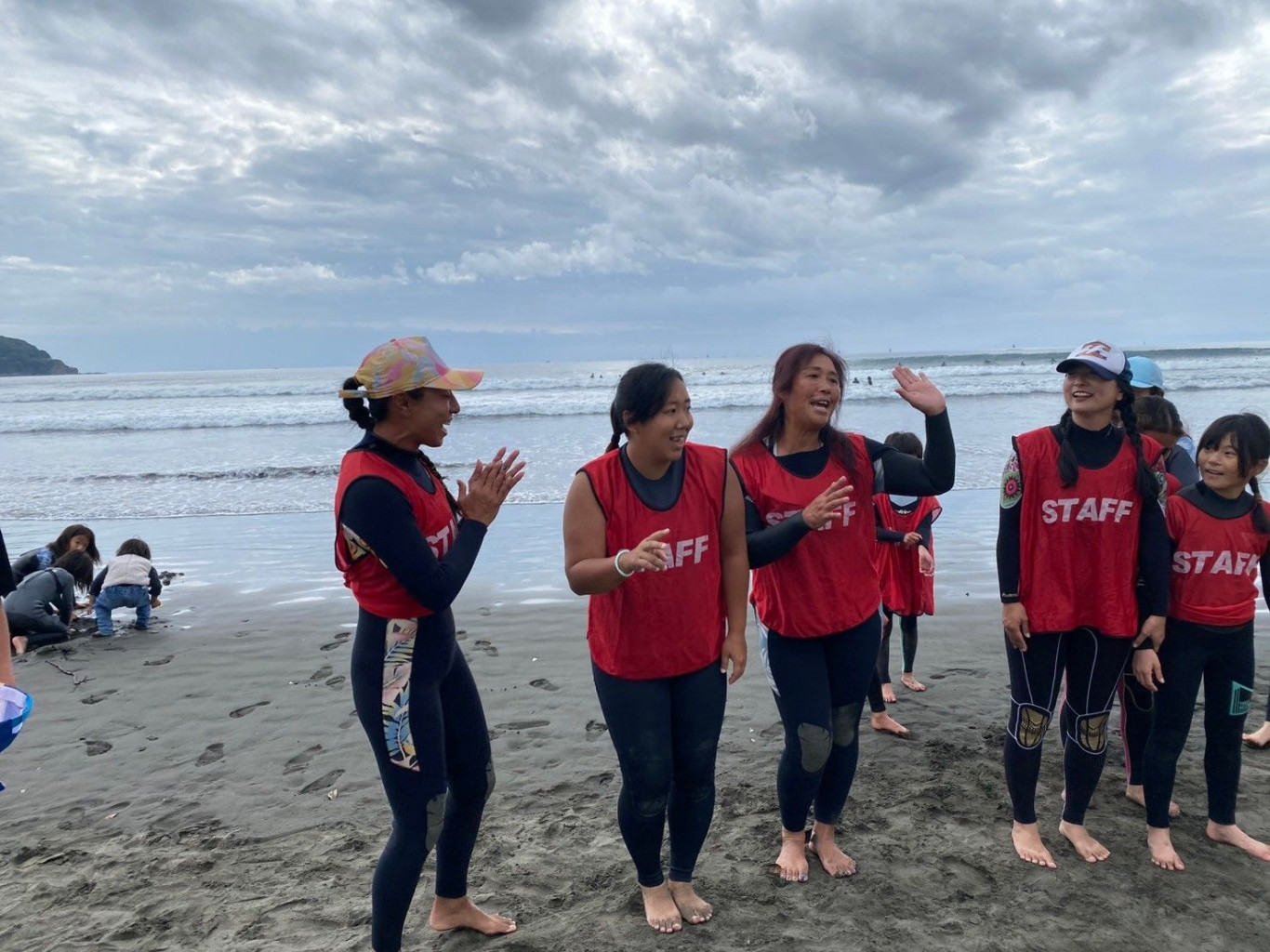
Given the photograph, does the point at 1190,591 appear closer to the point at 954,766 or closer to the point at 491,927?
the point at 954,766

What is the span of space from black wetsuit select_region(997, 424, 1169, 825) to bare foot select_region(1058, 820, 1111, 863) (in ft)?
0.13

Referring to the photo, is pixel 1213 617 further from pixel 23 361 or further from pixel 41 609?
pixel 23 361

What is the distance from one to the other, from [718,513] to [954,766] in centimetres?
252

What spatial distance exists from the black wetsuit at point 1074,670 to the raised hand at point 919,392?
0.54 m

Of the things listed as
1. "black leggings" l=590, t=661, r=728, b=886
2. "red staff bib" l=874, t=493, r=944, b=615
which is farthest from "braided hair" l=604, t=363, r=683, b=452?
"red staff bib" l=874, t=493, r=944, b=615

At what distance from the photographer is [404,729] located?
9.27 feet

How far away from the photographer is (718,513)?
3.25m

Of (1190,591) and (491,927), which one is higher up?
(1190,591)

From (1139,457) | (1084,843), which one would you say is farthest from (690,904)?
(1139,457)

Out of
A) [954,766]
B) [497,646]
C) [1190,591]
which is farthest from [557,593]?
[1190,591]

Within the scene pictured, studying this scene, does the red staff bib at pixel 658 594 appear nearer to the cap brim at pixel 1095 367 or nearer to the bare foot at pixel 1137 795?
the cap brim at pixel 1095 367

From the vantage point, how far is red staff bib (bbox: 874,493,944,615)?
5559 millimetres

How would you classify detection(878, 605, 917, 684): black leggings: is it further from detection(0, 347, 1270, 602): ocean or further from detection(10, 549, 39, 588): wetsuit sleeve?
detection(10, 549, 39, 588): wetsuit sleeve

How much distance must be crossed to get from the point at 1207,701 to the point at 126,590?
873 cm
